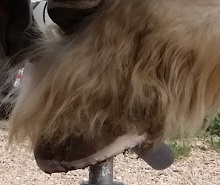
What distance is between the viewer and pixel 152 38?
0.50 metres

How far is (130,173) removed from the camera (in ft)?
5.44

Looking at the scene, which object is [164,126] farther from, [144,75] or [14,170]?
[14,170]

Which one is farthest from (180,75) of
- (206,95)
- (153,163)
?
(153,163)

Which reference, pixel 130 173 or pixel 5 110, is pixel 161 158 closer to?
pixel 5 110

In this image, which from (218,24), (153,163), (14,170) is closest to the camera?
(218,24)

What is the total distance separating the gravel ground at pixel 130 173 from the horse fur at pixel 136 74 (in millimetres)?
1021

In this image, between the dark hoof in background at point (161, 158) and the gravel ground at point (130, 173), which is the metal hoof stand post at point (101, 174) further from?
the gravel ground at point (130, 173)

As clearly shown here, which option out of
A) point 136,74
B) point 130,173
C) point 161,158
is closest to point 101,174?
point 161,158

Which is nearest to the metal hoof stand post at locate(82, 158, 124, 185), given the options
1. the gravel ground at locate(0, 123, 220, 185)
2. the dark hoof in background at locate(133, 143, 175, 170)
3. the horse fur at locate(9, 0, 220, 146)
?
the dark hoof in background at locate(133, 143, 175, 170)

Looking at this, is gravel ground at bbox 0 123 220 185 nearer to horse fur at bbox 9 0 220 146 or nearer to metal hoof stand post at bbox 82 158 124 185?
metal hoof stand post at bbox 82 158 124 185

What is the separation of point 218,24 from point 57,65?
0.14 meters

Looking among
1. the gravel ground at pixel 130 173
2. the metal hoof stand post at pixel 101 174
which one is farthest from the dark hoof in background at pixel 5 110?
the gravel ground at pixel 130 173

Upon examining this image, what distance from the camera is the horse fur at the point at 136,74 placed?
0.50 m

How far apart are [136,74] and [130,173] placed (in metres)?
1.17
